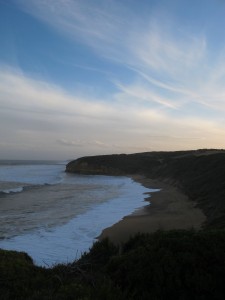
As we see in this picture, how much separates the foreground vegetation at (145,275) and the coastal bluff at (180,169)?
38.4 feet

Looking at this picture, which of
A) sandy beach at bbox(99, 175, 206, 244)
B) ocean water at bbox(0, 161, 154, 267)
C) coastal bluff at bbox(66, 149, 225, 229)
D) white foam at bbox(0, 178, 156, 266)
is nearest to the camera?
white foam at bbox(0, 178, 156, 266)

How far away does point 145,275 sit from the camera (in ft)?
17.7

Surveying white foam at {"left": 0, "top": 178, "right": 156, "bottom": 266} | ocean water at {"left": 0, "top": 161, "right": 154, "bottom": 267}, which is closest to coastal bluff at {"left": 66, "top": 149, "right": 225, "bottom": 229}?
ocean water at {"left": 0, "top": 161, "right": 154, "bottom": 267}

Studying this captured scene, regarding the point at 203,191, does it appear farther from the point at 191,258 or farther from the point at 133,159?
the point at 133,159

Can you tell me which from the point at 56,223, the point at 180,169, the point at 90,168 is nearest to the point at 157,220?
the point at 56,223

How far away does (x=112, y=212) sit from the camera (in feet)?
63.4

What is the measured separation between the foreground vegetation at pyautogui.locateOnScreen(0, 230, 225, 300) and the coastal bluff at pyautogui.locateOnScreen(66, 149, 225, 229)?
1169cm

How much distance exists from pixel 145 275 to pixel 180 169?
123 feet

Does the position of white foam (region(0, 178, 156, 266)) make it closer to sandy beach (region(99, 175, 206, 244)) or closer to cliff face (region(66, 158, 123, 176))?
sandy beach (region(99, 175, 206, 244))

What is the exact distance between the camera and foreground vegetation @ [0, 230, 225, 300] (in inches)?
199

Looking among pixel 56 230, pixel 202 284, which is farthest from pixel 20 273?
pixel 56 230

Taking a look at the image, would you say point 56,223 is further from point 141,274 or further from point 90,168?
point 90,168

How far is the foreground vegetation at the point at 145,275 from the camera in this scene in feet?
16.5

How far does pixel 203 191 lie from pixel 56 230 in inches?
488
